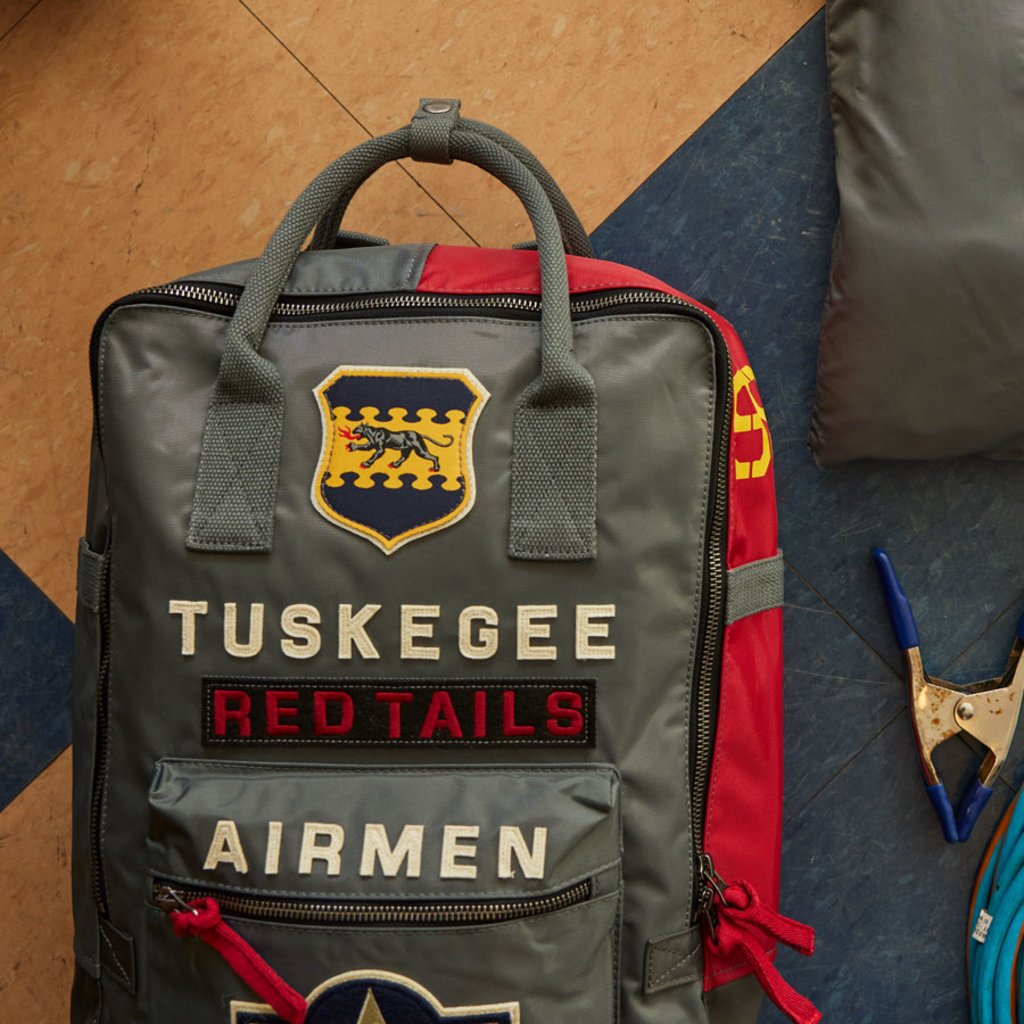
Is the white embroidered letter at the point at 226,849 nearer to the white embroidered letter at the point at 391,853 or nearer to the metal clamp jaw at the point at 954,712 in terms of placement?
the white embroidered letter at the point at 391,853

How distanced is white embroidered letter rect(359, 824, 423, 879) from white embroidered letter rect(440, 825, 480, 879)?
0.05 ft

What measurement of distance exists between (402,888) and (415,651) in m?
0.14

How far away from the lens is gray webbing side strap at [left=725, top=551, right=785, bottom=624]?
0.71 metres

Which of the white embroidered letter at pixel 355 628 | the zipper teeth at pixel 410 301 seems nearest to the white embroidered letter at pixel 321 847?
the white embroidered letter at pixel 355 628

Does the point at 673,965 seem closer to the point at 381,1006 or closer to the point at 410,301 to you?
the point at 381,1006

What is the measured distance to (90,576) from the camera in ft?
2.39

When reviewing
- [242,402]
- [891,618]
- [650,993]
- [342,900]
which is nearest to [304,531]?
[242,402]

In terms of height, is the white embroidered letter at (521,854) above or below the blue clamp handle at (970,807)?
above

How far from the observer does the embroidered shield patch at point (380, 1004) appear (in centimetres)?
63

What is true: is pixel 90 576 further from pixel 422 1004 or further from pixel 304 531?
pixel 422 1004

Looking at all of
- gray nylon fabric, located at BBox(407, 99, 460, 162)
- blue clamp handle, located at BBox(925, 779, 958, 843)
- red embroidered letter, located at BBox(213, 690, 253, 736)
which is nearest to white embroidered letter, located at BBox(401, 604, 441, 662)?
A: red embroidered letter, located at BBox(213, 690, 253, 736)

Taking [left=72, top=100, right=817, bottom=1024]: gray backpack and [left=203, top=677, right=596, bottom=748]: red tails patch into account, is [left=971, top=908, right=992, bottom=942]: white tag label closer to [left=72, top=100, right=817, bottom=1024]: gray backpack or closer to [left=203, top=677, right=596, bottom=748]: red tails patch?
[left=72, top=100, right=817, bottom=1024]: gray backpack

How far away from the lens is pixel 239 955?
639 millimetres

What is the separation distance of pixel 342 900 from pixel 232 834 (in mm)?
76
